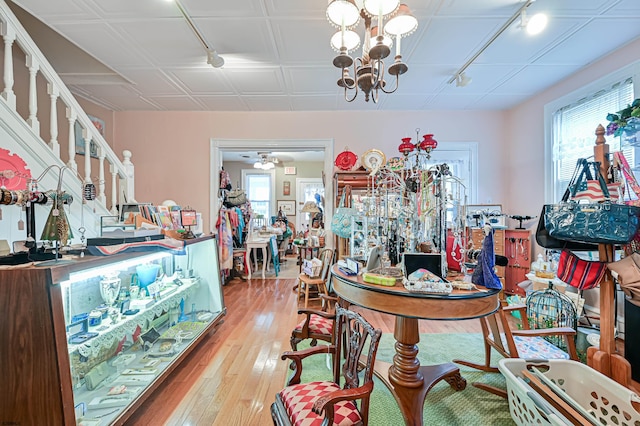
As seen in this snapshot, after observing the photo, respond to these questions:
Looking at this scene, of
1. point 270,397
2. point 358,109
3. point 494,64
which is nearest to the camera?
point 270,397

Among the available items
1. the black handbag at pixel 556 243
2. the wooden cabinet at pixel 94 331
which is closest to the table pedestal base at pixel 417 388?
the black handbag at pixel 556 243

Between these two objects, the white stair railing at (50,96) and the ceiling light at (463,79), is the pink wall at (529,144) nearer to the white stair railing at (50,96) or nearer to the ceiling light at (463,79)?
the ceiling light at (463,79)

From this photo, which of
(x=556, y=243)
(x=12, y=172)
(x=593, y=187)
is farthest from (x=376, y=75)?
(x=12, y=172)

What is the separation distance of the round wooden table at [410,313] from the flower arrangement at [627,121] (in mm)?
1951

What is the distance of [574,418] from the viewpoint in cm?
123

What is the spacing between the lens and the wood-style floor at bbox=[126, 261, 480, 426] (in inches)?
67.4

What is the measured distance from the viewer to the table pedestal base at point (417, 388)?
4.93 ft

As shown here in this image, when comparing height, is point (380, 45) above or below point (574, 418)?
above

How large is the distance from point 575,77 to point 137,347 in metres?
5.40

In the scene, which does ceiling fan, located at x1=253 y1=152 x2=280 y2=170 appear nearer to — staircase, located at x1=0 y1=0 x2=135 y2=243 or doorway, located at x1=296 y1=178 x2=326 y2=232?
doorway, located at x1=296 y1=178 x2=326 y2=232

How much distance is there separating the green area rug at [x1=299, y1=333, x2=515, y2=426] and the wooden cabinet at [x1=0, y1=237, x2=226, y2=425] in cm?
123

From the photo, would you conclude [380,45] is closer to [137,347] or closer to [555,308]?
[137,347]

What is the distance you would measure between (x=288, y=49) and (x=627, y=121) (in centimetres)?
302

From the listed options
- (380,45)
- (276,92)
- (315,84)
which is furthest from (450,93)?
(380,45)
